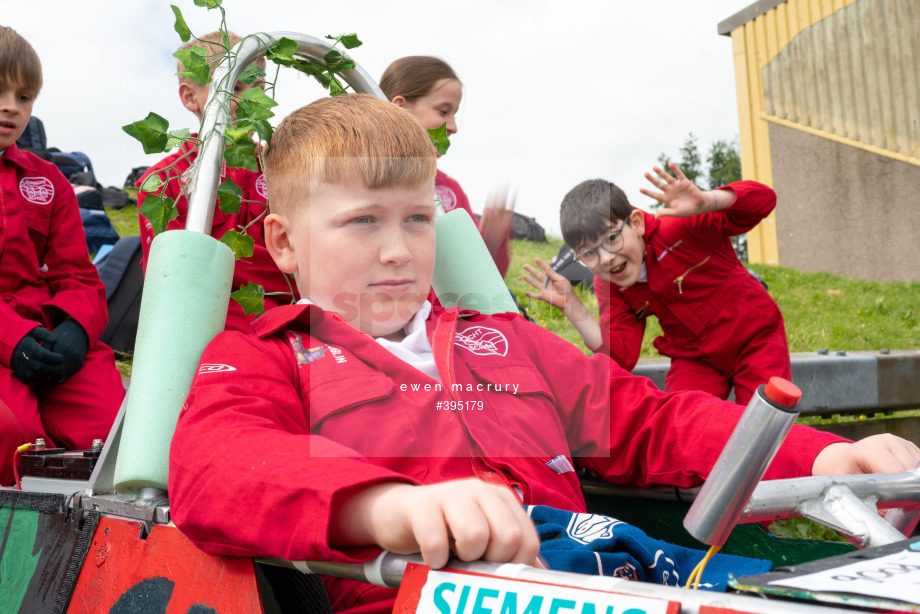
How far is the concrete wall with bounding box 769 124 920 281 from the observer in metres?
11.2

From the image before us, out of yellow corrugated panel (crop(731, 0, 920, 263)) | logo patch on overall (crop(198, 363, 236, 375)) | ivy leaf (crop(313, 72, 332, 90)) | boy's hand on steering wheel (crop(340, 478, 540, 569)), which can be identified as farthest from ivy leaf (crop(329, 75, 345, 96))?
yellow corrugated panel (crop(731, 0, 920, 263))

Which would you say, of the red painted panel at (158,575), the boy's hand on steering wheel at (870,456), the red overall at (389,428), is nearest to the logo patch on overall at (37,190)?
the red overall at (389,428)

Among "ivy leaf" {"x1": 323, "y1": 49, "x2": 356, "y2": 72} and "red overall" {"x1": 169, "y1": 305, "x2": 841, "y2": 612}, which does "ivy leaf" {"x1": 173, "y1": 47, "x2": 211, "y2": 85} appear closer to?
"ivy leaf" {"x1": 323, "y1": 49, "x2": 356, "y2": 72}

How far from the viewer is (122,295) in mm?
4234

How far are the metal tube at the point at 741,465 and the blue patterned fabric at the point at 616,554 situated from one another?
38 centimetres

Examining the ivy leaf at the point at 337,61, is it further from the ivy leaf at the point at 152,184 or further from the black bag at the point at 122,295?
the black bag at the point at 122,295

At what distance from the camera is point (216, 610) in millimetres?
1022

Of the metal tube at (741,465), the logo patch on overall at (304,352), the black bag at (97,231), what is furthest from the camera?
the black bag at (97,231)

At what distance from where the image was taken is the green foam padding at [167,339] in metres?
1.21

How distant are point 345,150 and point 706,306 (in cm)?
273

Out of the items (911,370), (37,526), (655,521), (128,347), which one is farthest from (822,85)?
(37,526)

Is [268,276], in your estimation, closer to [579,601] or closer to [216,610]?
[216,610]

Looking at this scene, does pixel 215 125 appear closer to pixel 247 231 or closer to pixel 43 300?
pixel 247 231

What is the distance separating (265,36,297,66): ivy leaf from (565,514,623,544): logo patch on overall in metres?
1.21
